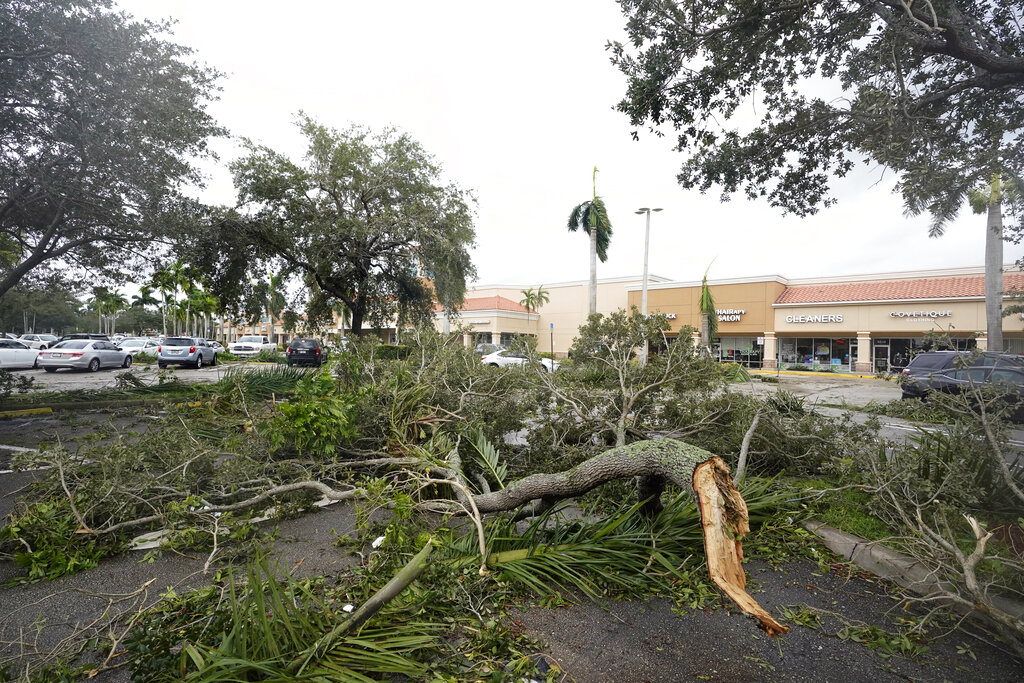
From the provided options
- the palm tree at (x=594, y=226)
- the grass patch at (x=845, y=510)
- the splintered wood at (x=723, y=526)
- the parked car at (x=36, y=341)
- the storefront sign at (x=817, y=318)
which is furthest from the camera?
the storefront sign at (x=817, y=318)

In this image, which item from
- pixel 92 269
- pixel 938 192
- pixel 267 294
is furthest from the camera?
pixel 267 294

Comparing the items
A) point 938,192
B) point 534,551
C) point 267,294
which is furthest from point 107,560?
point 267,294

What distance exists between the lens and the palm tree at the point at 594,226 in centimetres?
2598

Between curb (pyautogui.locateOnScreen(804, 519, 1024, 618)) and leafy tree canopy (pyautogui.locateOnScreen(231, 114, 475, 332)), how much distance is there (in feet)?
36.5

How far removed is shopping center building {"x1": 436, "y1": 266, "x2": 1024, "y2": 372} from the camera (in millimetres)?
24031

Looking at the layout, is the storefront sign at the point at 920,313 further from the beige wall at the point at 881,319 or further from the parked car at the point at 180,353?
the parked car at the point at 180,353

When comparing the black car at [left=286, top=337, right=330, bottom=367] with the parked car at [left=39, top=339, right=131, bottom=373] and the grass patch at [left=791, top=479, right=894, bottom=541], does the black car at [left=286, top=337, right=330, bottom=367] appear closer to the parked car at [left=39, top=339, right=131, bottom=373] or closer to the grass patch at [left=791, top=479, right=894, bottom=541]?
the parked car at [left=39, top=339, right=131, bottom=373]

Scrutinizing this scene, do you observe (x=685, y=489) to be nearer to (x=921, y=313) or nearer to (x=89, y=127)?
(x=89, y=127)

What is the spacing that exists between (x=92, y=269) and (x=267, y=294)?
4940mm

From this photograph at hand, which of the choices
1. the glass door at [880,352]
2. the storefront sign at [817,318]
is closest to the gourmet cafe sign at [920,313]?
the glass door at [880,352]

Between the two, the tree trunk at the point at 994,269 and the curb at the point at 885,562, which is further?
the tree trunk at the point at 994,269

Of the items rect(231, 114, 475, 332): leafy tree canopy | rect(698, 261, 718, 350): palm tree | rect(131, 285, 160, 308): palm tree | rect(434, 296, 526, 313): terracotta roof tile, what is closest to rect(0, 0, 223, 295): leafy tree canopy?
rect(231, 114, 475, 332): leafy tree canopy

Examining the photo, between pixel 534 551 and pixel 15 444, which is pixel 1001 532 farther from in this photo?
pixel 15 444

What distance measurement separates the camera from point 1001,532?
135 inches
